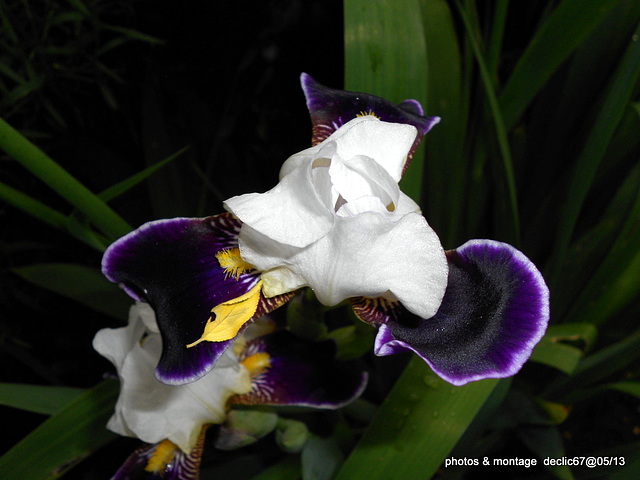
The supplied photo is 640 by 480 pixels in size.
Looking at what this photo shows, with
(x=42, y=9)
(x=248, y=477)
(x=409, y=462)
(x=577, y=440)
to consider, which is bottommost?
(x=577, y=440)

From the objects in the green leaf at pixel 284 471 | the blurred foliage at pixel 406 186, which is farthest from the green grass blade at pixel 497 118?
the green leaf at pixel 284 471

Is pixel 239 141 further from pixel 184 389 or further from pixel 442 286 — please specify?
pixel 442 286

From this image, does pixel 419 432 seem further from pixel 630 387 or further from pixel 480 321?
pixel 630 387

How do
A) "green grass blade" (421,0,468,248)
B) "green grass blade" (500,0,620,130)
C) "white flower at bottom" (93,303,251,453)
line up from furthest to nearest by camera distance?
"green grass blade" (421,0,468,248) → "green grass blade" (500,0,620,130) → "white flower at bottom" (93,303,251,453)

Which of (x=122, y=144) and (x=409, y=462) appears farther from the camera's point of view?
(x=122, y=144)

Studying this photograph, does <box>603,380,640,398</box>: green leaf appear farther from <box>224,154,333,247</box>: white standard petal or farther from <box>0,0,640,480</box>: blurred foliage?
<box>224,154,333,247</box>: white standard petal

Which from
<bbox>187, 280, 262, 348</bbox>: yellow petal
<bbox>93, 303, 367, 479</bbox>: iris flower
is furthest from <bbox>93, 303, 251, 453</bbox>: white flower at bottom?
<bbox>187, 280, 262, 348</bbox>: yellow petal

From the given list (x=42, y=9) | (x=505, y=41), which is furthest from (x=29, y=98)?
(x=505, y=41)
